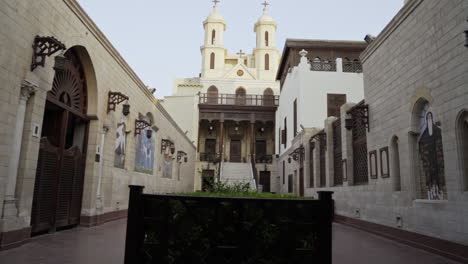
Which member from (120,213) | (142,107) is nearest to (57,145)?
(120,213)

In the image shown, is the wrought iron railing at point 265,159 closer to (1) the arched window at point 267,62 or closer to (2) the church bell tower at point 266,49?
(2) the church bell tower at point 266,49

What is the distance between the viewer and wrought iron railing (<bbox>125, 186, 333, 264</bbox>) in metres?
3.03

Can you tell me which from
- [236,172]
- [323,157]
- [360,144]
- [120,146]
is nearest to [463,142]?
[360,144]

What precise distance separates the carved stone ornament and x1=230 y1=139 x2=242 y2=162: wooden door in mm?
24592

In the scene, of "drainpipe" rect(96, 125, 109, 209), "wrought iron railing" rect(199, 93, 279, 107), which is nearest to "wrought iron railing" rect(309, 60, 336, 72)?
"wrought iron railing" rect(199, 93, 279, 107)

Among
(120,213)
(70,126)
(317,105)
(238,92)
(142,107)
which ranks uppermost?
(238,92)

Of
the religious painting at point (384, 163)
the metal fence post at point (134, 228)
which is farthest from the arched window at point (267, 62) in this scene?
the metal fence post at point (134, 228)

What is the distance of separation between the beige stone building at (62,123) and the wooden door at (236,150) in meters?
17.5

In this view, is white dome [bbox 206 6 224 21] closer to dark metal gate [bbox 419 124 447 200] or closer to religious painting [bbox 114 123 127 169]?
religious painting [bbox 114 123 127 169]

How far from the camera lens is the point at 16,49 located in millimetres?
5285

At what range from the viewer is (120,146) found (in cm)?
1014

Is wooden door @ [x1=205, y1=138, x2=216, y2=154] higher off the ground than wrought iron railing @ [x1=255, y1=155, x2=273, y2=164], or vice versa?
wooden door @ [x1=205, y1=138, x2=216, y2=154]

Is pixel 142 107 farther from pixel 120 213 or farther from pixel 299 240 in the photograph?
pixel 299 240

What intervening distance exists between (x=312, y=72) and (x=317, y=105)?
1.85 metres
